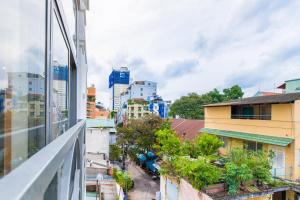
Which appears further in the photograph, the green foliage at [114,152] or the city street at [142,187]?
the green foliage at [114,152]

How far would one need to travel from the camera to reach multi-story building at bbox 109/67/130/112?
53231 mm

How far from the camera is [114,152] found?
16.7 metres

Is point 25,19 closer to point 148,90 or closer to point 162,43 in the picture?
point 162,43

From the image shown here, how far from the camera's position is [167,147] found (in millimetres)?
8719

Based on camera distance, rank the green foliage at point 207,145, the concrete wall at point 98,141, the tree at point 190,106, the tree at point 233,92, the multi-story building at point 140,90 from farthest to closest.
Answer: the multi-story building at point 140,90
the tree at point 190,106
the tree at point 233,92
the concrete wall at point 98,141
the green foliage at point 207,145

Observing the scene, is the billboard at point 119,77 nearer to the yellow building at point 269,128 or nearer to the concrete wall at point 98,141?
the concrete wall at point 98,141

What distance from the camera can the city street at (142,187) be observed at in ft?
38.5

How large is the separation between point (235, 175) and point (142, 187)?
313 inches

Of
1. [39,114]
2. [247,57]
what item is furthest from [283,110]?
[39,114]

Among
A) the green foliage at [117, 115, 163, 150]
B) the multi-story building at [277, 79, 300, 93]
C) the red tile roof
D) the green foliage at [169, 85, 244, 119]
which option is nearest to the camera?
the multi-story building at [277, 79, 300, 93]

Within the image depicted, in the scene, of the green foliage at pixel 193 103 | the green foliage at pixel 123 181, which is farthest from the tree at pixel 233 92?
the green foliage at pixel 123 181

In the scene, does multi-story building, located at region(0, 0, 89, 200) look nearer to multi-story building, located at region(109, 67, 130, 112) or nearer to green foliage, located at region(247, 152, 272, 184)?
green foliage, located at region(247, 152, 272, 184)

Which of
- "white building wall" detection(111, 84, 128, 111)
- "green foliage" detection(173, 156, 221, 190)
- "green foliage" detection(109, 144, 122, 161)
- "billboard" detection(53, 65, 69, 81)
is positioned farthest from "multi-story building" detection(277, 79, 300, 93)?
"white building wall" detection(111, 84, 128, 111)

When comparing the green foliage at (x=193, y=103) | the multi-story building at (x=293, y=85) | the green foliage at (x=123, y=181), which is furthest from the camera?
the green foliage at (x=193, y=103)
